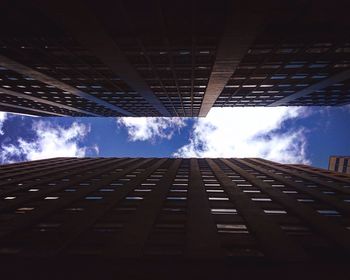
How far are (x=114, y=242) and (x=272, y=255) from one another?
8.14 metres

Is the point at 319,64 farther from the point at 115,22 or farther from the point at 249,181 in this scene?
the point at 115,22

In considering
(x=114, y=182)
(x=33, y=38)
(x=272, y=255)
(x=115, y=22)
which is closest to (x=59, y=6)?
(x=115, y=22)

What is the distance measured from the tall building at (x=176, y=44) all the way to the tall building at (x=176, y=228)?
41.7 ft

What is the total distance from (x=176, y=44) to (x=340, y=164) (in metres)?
98.2

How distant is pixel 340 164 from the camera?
10144cm

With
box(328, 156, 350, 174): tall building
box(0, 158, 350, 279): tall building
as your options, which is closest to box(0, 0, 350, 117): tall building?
box(0, 158, 350, 279): tall building

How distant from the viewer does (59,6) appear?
54.1 feet

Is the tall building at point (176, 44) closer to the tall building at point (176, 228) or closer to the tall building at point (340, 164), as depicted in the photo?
the tall building at point (176, 228)

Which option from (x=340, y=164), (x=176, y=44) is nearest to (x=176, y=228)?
(x=176, y=44)

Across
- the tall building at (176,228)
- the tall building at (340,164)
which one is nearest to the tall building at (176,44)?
the tall building at (176,228)

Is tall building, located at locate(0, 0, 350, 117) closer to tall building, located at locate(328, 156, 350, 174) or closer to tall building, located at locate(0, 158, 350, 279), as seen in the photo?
tall building, located at locate(0, 158, 350, 279)

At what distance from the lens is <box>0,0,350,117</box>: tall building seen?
707 inches

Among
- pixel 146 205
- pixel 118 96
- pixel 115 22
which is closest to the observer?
pixel 115 22

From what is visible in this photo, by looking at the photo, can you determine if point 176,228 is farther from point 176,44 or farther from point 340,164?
point 340,164
